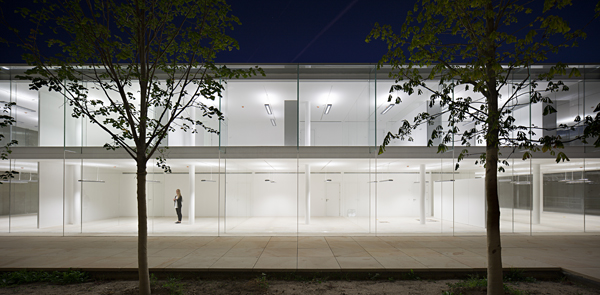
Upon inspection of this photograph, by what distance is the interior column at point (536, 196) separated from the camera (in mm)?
15602

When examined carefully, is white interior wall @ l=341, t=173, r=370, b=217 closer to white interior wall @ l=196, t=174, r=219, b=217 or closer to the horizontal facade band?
the horizontal facade band

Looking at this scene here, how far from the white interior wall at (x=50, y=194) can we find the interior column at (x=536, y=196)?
71.1ft

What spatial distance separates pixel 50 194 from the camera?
1424 cm

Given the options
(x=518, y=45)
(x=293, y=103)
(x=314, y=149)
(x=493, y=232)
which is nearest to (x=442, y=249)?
(x=493, y=232)

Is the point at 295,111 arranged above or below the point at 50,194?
above

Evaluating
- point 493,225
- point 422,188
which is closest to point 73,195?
point 493,225

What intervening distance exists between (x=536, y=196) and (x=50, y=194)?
74.5 ft

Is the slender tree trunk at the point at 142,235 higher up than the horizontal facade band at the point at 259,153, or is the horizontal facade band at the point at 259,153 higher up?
the horizontal facade band at the point at 259,153

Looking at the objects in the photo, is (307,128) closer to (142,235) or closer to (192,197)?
(192,197)

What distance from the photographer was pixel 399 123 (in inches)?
507

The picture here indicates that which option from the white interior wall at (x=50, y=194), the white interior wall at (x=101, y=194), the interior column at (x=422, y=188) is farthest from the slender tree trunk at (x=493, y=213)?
the white interior wall at (x=50, y=194)

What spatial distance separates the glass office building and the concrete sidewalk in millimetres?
1487

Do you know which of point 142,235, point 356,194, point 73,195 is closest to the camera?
point 142,235

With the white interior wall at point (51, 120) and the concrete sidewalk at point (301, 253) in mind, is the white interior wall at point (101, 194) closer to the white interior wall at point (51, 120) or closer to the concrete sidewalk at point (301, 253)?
the white interior wall at point (51, 120)
